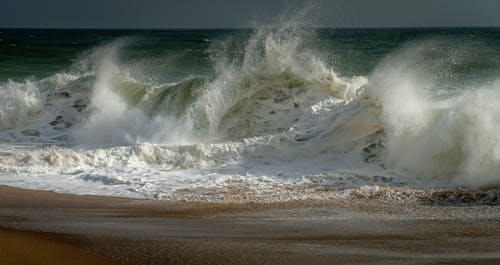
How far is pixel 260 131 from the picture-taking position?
14.1 metres

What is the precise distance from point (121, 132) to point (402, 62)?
239 inches

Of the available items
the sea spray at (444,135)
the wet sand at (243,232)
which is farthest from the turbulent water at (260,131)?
the wet sand at (243,232)

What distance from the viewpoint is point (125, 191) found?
364 inches

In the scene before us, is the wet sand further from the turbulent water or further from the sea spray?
the sea spray

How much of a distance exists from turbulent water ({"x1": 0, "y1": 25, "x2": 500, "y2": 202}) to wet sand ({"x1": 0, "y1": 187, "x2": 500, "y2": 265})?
0.83 m

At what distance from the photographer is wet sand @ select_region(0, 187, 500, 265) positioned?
18.2ft

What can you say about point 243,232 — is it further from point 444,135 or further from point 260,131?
point 260,131

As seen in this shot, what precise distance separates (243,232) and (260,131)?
761 centimetres

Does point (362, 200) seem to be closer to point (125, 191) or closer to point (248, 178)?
point (248, 178)

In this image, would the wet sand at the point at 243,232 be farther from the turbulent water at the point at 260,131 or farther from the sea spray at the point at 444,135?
the sea spray at the point at 444,135

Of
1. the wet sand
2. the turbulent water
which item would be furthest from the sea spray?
the wet sand

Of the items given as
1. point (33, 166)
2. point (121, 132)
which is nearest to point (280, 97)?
point (121, 132)

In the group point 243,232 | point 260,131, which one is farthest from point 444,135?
point 260,131

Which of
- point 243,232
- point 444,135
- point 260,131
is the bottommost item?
point 243,232
